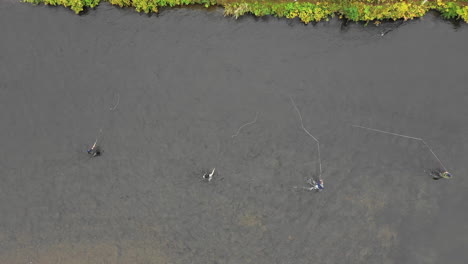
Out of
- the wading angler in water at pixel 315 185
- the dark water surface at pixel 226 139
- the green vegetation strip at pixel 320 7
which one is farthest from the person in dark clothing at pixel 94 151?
the wading angler in water at pixel 315 185

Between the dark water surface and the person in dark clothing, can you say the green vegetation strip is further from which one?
the person in dark clothing

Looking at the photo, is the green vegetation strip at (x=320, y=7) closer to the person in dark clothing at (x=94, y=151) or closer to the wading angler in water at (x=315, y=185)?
the person in dark clothing at (x=94, y=151)

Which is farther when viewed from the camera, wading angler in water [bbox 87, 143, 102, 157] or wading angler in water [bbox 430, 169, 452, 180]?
wading angler in water [bbox 87, 143, 102, 157]

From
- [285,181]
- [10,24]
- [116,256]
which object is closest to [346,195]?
[285,181]

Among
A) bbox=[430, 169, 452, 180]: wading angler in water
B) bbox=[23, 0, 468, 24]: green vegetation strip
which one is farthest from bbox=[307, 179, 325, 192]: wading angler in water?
bbox=[23, 0, 468, 24]: green vegetation strip

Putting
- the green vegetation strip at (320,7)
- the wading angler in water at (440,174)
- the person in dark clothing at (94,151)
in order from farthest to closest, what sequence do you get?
1. the person in dark clothing at (94,151)
2. the green vegetation strip at (320,7)
3. the wading angler in water at (440,174)

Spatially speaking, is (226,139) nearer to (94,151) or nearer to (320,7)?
(94,151)
